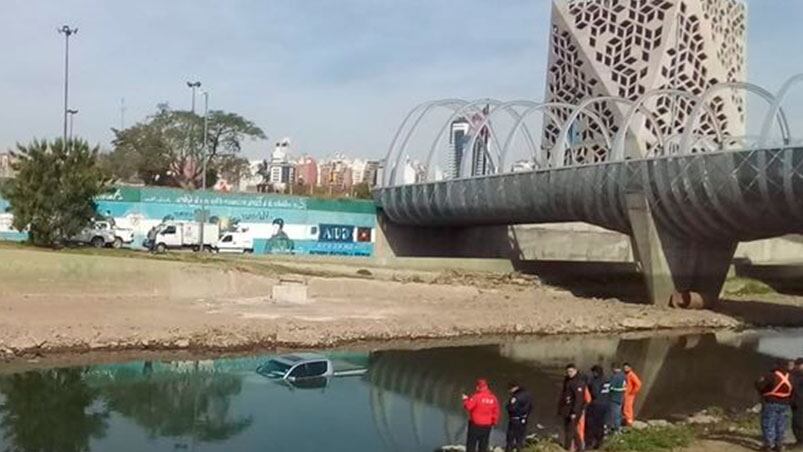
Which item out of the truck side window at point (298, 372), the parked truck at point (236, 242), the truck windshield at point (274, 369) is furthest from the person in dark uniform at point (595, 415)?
the parked truck at point (236, 242)

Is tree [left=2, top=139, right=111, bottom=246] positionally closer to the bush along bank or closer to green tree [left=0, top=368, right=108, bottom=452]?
green tree [left=0, top=368, right=108, bottom=452]

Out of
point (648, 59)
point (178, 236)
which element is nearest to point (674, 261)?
point (178, 236)

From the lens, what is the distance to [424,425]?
23.7 metres

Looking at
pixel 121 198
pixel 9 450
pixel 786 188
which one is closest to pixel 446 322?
pixel 786 188

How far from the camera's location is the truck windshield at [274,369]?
95.1 feet

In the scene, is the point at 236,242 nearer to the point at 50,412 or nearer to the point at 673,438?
the point at 50,412

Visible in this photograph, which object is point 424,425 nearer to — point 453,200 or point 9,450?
point 9,450

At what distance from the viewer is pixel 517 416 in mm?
16672

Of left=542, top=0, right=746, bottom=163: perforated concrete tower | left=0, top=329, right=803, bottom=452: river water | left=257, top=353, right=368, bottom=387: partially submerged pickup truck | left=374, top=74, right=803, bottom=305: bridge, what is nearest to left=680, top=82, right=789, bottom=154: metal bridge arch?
left=374, top=74, right=803, bottom=305: bridge

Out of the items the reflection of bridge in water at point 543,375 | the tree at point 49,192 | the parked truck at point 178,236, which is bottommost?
the reflection of bridge in water at point 543,375

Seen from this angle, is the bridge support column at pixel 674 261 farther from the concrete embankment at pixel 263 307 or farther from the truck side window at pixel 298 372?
the truck side window at pixel 298 372

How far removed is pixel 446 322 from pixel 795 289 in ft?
154

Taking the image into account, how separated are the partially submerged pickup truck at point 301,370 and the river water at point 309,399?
1.29ft

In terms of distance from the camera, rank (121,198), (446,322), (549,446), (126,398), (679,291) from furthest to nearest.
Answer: (121,198) → (679,291) → (446,322) → (126,398) → (549,446)
